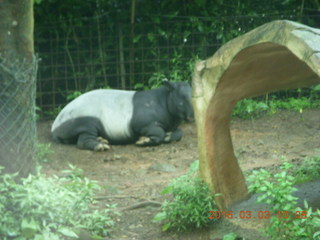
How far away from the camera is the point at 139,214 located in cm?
530

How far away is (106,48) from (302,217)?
7.86m

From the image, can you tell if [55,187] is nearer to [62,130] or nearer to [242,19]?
[62,130]

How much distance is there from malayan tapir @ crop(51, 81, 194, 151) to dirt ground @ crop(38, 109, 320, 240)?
0.80 ft

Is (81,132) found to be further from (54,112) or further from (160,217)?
(160,217)

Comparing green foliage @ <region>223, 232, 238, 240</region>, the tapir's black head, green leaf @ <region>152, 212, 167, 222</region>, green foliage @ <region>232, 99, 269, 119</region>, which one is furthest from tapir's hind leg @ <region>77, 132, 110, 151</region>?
green foliage @ <region>223, 232, 238, 240</region>

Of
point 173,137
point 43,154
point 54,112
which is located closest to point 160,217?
point 43,154

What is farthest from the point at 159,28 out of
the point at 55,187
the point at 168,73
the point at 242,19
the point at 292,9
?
the point at 55,187

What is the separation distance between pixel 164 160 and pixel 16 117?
3633 millimetres

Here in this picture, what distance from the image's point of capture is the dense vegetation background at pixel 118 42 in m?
10.9

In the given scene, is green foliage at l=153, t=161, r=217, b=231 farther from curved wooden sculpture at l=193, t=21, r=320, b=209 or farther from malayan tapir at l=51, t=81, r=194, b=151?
malayan tapir at l=51, t=81, r=194, b=151

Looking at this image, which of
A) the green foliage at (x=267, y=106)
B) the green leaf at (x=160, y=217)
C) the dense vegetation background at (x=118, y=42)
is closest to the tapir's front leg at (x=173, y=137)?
the green foliage at (x=267, y=106)

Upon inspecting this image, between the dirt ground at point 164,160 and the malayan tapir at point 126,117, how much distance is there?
24 cm

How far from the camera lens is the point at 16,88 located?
178 inches

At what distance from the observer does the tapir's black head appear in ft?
30.9
